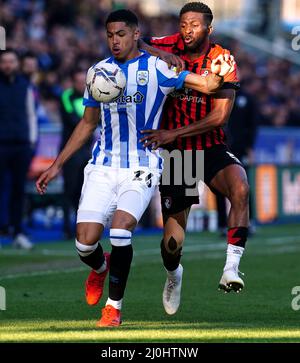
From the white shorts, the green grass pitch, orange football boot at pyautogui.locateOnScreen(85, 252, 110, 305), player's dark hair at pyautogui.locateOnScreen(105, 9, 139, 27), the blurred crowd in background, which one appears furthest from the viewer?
the blurred crowd in background

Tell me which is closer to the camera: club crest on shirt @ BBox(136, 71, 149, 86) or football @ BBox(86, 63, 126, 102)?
football @ BBox(86, 63, 126, 102)

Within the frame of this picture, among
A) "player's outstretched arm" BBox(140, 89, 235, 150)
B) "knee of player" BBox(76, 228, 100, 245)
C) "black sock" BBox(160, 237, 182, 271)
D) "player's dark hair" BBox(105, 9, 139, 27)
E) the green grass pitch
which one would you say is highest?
"player's dark hair" BBox(105, 9, 139, 27)

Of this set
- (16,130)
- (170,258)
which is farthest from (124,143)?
(16,130)

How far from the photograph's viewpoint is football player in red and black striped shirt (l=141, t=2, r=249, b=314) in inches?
371

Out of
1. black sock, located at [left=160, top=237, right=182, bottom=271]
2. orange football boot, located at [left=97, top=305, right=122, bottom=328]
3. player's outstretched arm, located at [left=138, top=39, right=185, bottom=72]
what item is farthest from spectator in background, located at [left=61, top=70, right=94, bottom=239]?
orange football boot, located at [left=97, top=305, right=122, bottom=328]

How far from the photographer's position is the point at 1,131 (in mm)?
16250

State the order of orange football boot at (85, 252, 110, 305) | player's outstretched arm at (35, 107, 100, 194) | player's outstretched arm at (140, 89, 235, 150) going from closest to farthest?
player's outstretched arm at (35, 107, 100, 194) → player's outstretched arm at (140, 89, 235, 150) → orange football boot at (85, 252, 110, 305)

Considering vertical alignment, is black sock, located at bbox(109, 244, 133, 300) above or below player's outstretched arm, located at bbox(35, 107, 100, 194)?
below

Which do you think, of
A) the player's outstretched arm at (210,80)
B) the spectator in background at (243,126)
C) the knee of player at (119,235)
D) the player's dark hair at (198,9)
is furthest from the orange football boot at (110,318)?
the spectator in background at (243,126)

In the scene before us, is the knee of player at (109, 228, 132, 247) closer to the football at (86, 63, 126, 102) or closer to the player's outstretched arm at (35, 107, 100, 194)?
the player's outstretched arm at (35, 107, 100, 194)

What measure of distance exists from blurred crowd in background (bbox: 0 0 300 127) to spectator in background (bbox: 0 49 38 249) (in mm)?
642

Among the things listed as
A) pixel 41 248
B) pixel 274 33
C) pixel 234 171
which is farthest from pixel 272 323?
pixel 274 33

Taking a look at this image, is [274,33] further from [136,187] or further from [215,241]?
[136,187]

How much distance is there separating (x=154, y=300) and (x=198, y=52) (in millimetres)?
2277
